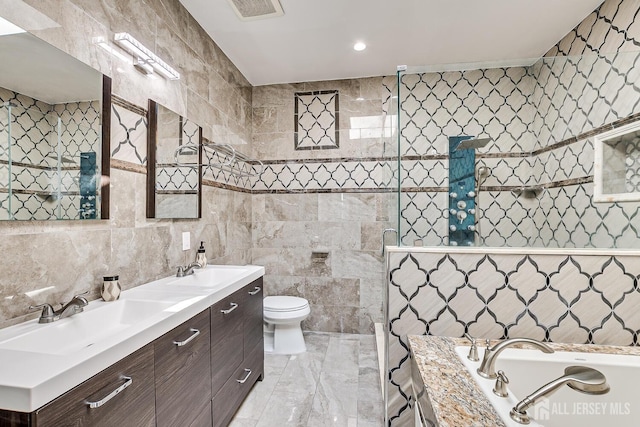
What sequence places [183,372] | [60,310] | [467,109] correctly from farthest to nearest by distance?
1. [467,109]
2. [183,372]
3. [60,310]

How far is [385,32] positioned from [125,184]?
216 centimetres

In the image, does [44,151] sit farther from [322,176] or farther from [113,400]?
[322,176]

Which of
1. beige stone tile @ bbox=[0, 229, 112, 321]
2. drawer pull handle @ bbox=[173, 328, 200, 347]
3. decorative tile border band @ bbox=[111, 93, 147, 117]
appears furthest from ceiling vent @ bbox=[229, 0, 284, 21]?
drawer pull handle @ bbox=[173, 328, 200, 347]

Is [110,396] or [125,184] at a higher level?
[125,184]

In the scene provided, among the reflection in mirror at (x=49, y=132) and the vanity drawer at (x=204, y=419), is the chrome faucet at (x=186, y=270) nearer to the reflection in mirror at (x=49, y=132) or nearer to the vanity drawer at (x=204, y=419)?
the reflection in mirror at (x=49, y=132)

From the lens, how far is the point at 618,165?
1.65 meters

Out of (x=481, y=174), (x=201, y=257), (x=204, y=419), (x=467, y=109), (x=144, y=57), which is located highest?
(x=144, y=57)

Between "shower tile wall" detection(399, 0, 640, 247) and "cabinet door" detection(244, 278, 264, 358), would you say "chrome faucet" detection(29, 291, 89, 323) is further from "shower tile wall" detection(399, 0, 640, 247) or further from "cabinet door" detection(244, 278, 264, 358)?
"shower tile wall" detection(399, 0, 640, 247)

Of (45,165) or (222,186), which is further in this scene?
(222,186)

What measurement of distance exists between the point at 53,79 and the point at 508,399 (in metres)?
2.10

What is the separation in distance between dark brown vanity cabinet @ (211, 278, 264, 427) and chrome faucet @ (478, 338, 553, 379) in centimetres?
122

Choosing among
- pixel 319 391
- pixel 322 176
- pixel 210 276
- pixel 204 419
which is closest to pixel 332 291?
pixel 319 391

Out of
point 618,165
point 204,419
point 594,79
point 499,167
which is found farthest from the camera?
point 499,167

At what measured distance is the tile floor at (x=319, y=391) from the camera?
1740 millimetres
